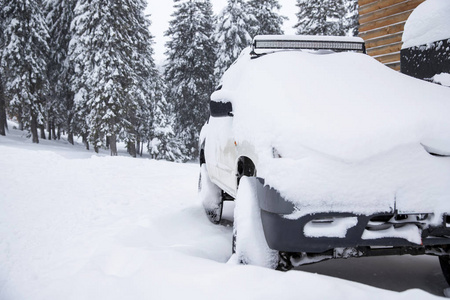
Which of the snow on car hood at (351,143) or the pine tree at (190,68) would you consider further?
the pine tree at (190,68)

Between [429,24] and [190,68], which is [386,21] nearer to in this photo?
[429,24]

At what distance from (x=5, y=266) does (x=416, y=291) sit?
3.41 m

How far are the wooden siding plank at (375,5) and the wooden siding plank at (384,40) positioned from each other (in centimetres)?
78

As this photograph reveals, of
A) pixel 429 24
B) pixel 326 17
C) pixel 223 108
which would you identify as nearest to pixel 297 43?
pixel 223 108

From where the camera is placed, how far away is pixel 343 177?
2037 millimetres

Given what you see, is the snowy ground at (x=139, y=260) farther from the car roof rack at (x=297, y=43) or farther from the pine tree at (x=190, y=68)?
the pine tree at (x=190, y=68)

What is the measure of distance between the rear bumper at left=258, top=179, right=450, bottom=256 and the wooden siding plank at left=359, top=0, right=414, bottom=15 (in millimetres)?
7782

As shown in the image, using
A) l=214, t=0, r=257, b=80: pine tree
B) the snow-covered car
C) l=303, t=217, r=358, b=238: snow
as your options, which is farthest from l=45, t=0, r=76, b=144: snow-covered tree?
l=303, t=217, r=358, b=238: snow

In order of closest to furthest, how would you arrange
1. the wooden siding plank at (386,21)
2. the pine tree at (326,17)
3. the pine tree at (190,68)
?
1. the wooden siding plank at (386,21)
2. the pine tree at (326,17)
3. the pine tree at (190,68)

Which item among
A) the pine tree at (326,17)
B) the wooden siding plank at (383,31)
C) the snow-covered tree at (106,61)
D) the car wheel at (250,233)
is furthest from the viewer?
the pine tree at (326,17)

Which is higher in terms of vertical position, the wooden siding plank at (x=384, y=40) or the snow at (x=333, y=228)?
the wooden siding plank at (x=384, y=40)

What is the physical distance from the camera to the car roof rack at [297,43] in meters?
3.65

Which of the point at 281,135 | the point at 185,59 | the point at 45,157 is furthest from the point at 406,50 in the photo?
the point at 185,59

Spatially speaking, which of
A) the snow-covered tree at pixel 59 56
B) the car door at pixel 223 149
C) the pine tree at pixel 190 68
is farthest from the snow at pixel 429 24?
the snow-covered tree at pixel 59 56
